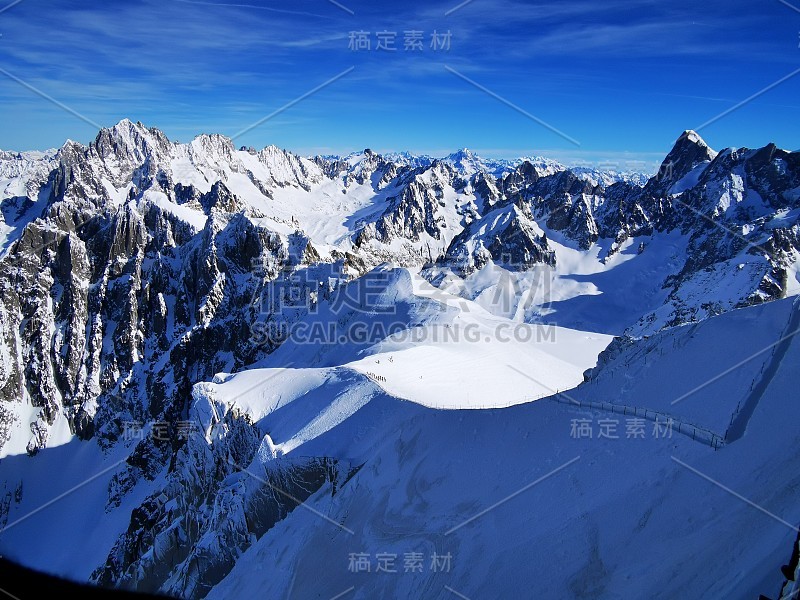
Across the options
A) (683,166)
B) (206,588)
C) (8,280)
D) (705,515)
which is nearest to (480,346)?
(206,588)

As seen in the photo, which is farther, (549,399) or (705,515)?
(549,399)

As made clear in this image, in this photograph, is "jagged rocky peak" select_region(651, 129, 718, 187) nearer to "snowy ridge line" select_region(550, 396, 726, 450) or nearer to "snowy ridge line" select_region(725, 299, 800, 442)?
"snowy ridge line" select_region(725, 299, 800, 442)

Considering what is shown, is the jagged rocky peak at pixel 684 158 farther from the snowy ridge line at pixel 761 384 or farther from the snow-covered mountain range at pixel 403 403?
A: the snowy ridge line at pixel 761 384

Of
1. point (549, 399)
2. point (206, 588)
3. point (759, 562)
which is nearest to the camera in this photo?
point (759, 562)

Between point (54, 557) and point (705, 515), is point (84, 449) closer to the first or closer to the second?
point (54, 557)

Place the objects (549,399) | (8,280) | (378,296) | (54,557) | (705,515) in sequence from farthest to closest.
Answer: (8,280)
(54,557)
(378,296)
(549,399)
(705,515)

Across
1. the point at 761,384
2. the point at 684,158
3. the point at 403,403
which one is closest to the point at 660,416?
the point at 761,384

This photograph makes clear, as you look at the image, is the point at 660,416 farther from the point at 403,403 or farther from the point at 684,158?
the point at 684,158

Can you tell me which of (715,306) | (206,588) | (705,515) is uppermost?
(705,515)
